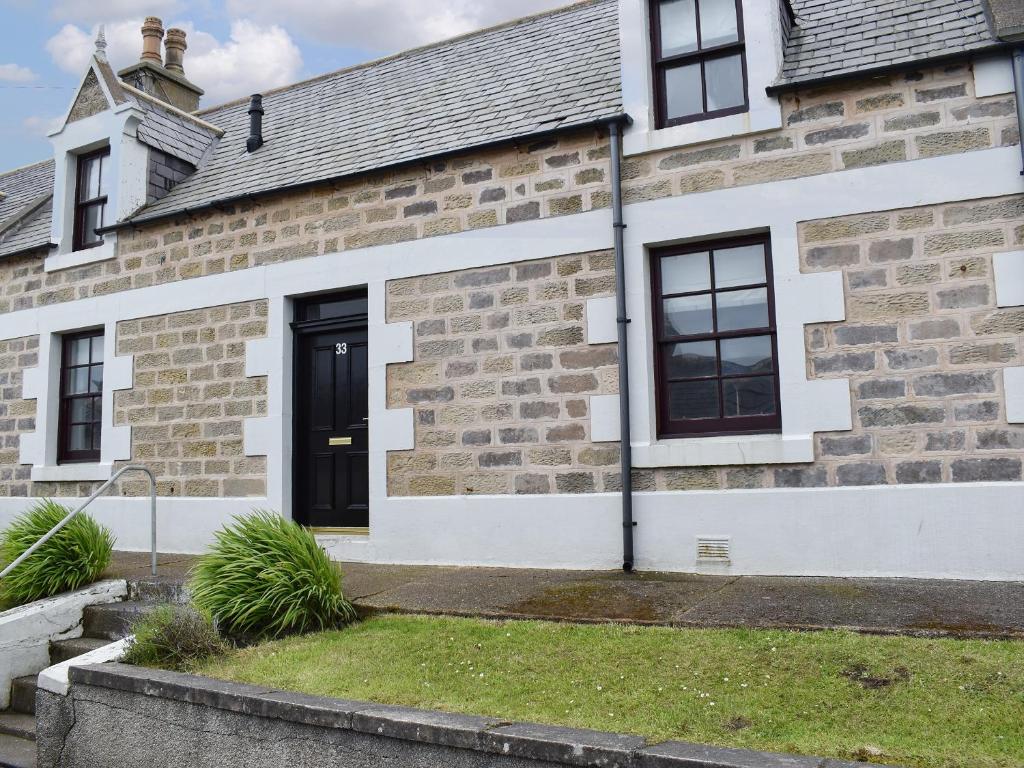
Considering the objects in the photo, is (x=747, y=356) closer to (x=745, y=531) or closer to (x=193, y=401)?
(x=745, y=531)

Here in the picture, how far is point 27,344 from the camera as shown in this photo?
35.4ft

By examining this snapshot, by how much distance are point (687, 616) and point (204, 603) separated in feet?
9.75

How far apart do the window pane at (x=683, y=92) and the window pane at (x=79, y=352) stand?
753 centimetres

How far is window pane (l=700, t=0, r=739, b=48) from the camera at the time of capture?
749 centimetres

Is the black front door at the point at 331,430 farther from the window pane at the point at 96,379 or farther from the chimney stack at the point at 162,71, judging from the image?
the chimney stack at the point at 162,71

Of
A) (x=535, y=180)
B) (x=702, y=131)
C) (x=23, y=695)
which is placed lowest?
(x=23, y=695)

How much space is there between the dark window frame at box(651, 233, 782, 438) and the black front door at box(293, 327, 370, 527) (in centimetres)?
310

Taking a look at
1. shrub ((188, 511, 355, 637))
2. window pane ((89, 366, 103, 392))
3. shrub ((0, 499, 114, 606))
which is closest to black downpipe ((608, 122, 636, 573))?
shrub ((188, 511, 355, 637))

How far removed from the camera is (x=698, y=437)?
7117mm

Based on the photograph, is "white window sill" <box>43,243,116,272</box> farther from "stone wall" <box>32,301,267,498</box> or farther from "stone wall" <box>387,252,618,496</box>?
"stone wall" <box>387,252,618,496</box>

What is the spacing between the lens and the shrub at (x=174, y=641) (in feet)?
16.4

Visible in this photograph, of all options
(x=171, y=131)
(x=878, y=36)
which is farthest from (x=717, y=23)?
(x=171, y=131)

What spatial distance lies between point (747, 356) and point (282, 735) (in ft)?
15.3

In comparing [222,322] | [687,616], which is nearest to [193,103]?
[222,322]
